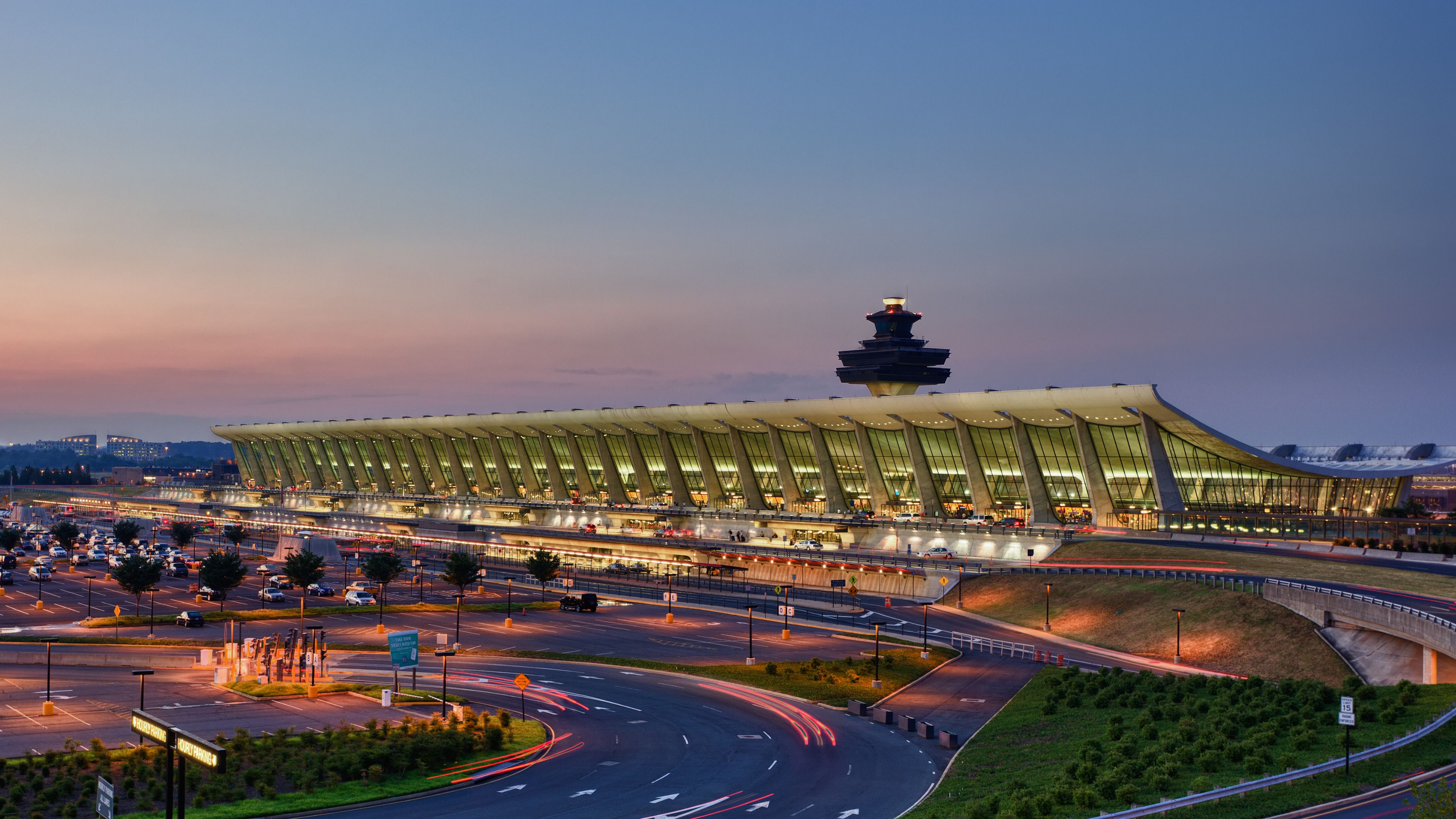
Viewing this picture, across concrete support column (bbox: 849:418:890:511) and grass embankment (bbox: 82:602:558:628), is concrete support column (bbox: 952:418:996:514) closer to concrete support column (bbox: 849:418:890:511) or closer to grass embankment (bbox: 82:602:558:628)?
concrete support column (bbox: 849:418:890:511)

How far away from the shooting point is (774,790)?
36.6m

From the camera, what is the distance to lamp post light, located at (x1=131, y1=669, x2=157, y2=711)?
39.2 m

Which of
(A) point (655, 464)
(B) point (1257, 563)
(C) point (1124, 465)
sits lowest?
(B) point (1257, 563)

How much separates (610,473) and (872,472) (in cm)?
4713

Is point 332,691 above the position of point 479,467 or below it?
below

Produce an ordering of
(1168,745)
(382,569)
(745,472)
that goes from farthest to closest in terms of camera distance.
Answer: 1. (745,472)
2. (382,569)
3. (1168,745)

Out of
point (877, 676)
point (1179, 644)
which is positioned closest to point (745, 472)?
point (1179, 644)

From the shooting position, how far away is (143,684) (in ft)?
128

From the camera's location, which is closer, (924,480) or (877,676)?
(877,676)

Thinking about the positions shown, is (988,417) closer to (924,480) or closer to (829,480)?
(924,480)

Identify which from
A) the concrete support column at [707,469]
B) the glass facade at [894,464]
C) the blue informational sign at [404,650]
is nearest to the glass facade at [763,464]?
the concrete support column at [707,469]

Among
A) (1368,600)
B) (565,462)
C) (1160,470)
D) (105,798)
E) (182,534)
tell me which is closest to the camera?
(105,798)

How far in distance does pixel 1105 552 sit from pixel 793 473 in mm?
55434

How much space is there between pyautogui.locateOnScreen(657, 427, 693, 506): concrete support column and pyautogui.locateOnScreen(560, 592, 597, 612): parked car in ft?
225
